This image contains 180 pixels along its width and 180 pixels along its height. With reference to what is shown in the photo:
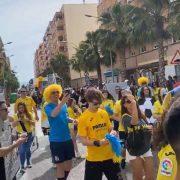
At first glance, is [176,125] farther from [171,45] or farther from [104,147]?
[171,45]

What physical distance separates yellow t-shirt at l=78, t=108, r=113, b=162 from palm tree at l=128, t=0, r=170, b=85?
24983 millimetres

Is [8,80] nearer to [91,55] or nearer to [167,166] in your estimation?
[91,55]

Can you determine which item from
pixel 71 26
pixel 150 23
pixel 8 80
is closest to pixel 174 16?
pixel 150 23

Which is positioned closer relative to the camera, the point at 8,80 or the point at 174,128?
the point at 174,128

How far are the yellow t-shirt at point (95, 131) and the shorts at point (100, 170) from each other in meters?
0.05

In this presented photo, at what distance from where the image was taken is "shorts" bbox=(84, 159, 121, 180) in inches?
209

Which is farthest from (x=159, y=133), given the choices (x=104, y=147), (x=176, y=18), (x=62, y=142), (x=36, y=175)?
(x=176, y=18)

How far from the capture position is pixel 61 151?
6578 millimetres

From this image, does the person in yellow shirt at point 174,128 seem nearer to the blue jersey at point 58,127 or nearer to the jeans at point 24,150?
the blue jersey at point 58,127

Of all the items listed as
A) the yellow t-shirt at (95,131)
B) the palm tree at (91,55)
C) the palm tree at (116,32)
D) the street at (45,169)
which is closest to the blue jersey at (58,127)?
the yellow t-shirt at (95,131)

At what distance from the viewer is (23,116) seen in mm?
9789

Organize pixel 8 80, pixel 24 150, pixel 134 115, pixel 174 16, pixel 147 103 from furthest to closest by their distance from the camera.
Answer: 1. pixel 8 80
2. pixel 174 16
3. pixel 24 150
4. pixel 147 103
5. pixel 134 115

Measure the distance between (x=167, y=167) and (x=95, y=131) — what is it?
3195 mm

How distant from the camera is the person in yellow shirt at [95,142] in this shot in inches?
209
